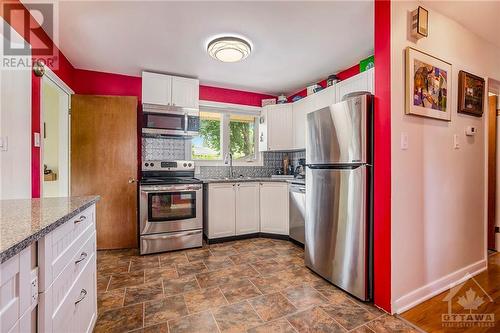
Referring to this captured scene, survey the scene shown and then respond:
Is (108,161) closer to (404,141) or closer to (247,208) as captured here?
(247,208)

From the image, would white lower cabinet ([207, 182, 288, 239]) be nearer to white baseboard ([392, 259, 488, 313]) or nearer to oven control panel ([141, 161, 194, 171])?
oven control panel ([141, 161, 194, 171])

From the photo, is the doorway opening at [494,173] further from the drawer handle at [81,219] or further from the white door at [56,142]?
the white door at [56,142]

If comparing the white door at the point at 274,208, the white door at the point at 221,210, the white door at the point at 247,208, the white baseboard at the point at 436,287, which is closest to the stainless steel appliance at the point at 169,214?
the white door at the point at 221,210

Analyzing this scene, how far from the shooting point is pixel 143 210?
2.94 metres

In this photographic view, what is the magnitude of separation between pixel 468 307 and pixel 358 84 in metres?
2.22

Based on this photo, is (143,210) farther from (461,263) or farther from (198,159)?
(461,263)

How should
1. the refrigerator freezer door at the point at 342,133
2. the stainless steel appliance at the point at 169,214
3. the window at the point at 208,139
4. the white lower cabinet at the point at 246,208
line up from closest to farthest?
the refrigerator freezer door at the point at 342,133, the stainless steel appliance at the point at 169,214, the white lower cabinet at the point at 246,208, the window at the point at 208,139

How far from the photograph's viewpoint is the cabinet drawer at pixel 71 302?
0.89 meters

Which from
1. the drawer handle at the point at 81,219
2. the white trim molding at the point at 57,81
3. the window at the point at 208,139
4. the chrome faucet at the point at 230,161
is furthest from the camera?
the chrome faucet at the point at 230,161

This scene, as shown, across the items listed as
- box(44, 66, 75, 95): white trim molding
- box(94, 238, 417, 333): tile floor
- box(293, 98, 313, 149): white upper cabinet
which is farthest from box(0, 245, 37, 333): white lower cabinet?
box(293, 98, 313, 149): white upper cabinet

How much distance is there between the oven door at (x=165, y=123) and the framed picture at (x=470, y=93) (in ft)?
10.2

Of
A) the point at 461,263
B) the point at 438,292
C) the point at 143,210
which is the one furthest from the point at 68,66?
the point at 461,263

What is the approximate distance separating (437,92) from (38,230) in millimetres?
2695

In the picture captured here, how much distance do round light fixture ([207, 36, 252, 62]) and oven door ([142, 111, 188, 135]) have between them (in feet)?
3.69
